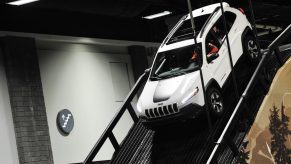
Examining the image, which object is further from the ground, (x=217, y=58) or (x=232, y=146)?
(x=217, y=58)

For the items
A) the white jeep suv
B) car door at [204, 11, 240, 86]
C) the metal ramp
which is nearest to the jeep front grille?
the white jeep suv

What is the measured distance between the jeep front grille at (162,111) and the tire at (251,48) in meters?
1.83

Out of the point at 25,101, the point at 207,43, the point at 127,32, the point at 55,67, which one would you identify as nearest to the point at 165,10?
the point at 127,32

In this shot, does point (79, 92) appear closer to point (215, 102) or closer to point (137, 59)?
point (137, 59)

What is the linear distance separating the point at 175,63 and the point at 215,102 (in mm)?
1062

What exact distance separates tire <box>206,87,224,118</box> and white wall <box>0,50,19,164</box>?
Result: 649cm

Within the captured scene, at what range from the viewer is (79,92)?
55.7 ft

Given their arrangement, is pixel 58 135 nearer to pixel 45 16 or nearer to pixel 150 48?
pixel 45 16

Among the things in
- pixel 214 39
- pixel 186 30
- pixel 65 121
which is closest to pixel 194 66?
pixel 214 39

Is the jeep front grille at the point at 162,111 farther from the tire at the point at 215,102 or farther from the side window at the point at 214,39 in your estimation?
the side window at the point at 214,39

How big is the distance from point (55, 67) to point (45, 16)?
4.33ft

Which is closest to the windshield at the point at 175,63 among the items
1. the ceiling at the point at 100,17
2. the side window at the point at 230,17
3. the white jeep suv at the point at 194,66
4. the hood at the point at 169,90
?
the white jeep suv at the point at 194,66

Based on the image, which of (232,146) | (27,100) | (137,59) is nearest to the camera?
(232,146)

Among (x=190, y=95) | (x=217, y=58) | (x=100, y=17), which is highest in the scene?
(x=100, y=17)
